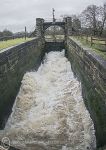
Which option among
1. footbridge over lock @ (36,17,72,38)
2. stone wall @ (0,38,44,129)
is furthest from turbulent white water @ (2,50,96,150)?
footbridge over lock @ (36,17,72,38)

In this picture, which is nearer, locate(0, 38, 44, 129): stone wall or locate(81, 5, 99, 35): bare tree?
locate(0, 38, 44, 129): stone wall

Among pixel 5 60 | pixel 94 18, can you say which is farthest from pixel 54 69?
pixel 94 18

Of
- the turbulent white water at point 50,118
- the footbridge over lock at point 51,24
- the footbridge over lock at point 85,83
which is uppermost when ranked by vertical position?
the footbridge over lock at point 51,24

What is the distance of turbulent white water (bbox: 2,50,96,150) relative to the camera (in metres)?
11.5

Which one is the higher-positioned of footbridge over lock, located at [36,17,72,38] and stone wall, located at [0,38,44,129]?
footbridge over lock, located at [36,17,72,38]

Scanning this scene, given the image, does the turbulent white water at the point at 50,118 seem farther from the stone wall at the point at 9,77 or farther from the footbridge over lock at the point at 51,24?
the footbridge over lock at the point at 51,24

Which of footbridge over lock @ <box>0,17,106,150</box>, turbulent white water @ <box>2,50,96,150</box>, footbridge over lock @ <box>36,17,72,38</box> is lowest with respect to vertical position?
turbulent white water @ <box>2,50,96,150</box>

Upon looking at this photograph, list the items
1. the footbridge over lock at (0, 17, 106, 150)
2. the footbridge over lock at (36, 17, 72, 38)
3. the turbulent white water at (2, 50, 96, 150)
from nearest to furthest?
the footbridge over lock at (0, 17, 106, 150)
the turbulent white water at (2, 50, 96, 150)
the footbridge over lock at (36, 17, 72, 38)

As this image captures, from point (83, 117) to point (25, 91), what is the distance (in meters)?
5.17

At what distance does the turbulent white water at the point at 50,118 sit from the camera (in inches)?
451

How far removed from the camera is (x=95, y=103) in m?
12.2

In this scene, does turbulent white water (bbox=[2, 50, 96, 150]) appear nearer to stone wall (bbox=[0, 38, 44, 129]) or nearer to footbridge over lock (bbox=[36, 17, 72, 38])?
stone wall (bbox=[0, 38, 44, 129])

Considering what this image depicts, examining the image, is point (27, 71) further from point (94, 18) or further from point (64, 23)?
point (94, 18)

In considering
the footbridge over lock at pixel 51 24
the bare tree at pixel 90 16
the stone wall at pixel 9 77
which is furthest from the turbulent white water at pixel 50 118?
the bare tree at pixel 90 16
